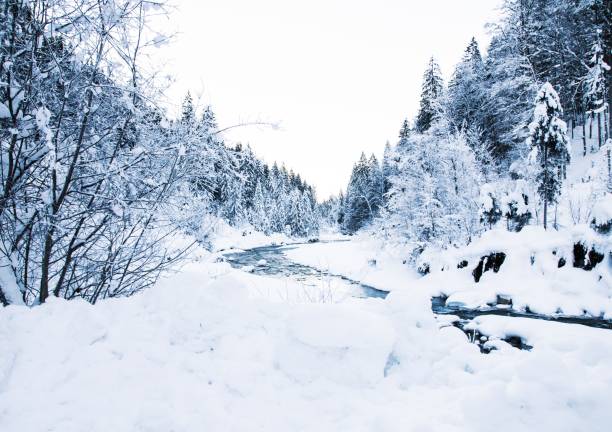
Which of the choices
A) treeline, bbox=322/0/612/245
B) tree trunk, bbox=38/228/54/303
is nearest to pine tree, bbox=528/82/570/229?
treeline, bbox=322/0/612/245

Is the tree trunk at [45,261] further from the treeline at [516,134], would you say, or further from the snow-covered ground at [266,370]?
the treeline at [516,134]

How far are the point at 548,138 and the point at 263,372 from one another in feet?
64.4

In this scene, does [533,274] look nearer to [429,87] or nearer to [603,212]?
[603,212]

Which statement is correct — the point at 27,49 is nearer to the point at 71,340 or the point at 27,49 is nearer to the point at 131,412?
the point at 71,340

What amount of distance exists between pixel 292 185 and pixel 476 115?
53495mm

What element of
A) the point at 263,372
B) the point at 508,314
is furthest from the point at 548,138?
the point at 263,372

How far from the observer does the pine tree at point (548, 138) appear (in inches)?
687

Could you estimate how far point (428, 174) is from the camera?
76.2ft

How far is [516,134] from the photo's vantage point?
25.7m

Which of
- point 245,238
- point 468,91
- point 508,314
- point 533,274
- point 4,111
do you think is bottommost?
point 508,314

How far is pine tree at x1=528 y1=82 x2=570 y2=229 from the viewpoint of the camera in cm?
1744

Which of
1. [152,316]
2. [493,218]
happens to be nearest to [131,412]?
[152,316]

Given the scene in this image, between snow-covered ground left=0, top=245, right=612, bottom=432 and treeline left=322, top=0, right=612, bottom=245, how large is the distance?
17.8 metres

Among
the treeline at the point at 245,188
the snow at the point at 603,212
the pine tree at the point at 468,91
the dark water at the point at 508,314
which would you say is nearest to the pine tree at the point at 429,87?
the pine tree at the point at 468,91
